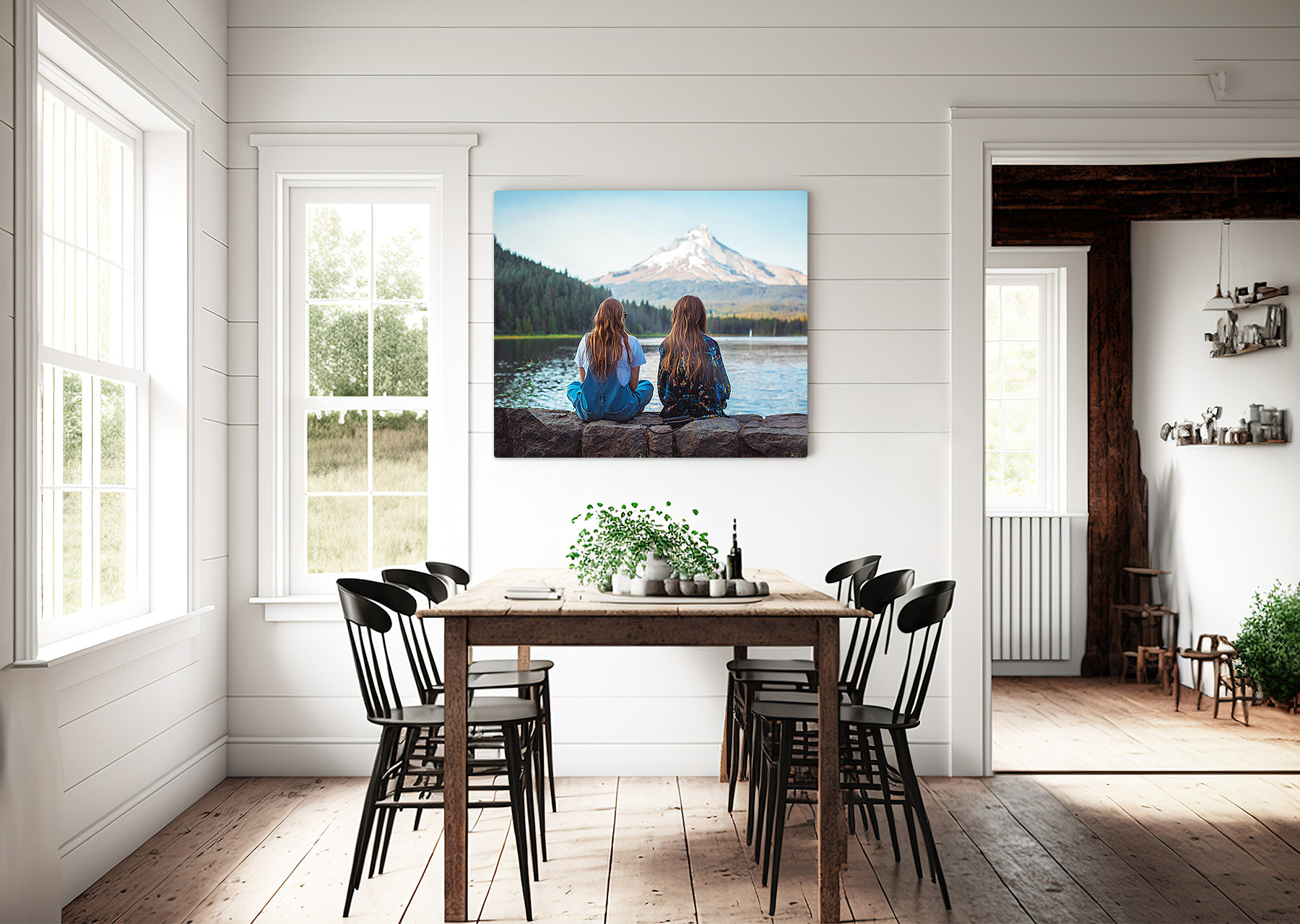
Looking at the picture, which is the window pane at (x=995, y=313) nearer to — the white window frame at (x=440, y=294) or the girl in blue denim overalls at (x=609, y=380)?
the girl in blue denim overalls at (x=609, y=380)

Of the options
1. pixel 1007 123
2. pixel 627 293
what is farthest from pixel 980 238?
pixel 627 293

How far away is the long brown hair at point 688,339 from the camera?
416 cm

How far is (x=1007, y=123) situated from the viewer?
13.6 feet

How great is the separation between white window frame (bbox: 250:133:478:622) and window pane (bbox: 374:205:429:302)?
0.56 feet

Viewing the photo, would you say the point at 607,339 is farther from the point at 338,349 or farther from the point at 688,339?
the point at 338,349

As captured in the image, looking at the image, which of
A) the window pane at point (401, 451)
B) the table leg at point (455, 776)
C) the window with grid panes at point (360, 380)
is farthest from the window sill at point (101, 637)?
the table leg at point (455, 776)

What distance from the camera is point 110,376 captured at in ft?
11.3

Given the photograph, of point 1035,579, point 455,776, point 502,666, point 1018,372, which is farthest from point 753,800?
point 1018,372

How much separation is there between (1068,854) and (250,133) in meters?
4.45

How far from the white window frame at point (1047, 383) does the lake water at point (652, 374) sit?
3.14 m

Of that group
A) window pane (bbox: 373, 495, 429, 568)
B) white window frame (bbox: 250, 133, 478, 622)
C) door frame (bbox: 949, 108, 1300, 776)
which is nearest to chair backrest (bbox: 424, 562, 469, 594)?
white window frame (bbox: 250, 133, 478, 622)

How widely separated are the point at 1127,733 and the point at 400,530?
3900mm

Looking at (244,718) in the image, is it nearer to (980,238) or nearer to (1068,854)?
(1068,854)

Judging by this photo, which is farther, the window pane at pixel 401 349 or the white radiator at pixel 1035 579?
the white radiator at pixel 1035 579
